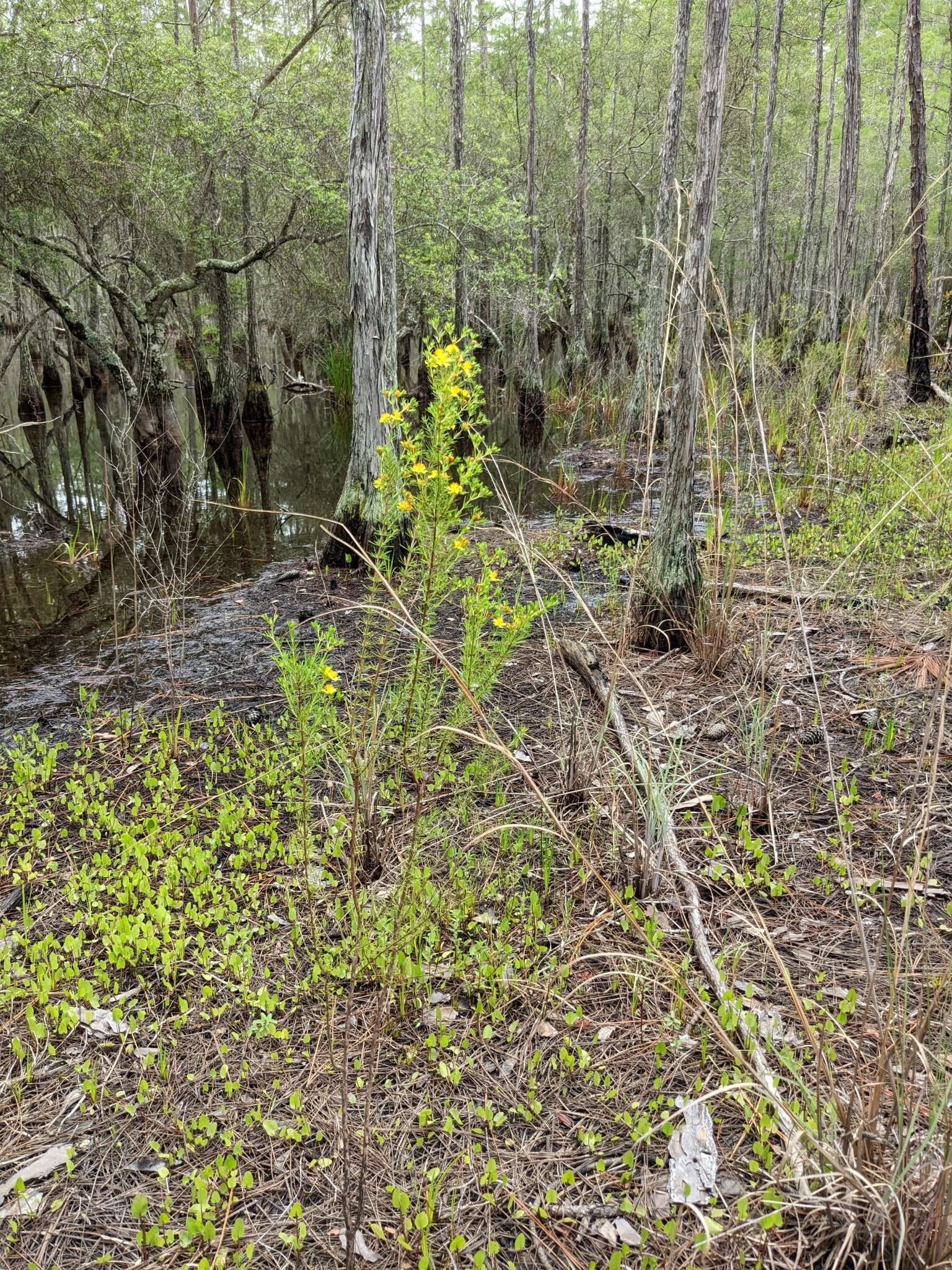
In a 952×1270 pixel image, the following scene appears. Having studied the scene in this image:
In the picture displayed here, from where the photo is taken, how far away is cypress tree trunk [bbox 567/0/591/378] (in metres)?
15.8

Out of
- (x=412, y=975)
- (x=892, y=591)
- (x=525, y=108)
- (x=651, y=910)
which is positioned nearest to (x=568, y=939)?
(x=651, y=910)

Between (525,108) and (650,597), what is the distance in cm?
2207

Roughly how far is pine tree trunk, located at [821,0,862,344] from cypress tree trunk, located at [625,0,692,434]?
2.77 meters

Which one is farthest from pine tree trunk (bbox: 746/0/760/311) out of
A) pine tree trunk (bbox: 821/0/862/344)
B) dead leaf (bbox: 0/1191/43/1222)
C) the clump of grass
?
dead leaf (bbox: 0/1191/43/1222)

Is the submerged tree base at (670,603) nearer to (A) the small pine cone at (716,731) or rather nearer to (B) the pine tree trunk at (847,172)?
(A) the small pine cone at (716,731)

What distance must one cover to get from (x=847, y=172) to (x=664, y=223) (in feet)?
14.6

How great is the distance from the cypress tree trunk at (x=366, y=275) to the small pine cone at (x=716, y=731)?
307 cm

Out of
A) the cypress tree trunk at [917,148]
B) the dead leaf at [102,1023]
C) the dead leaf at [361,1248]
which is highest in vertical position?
the cypress tree trunk at [917,148]

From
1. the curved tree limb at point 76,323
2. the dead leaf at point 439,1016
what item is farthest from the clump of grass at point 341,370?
the dead leaf at point 439,1016

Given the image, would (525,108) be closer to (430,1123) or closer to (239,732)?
(239,732)

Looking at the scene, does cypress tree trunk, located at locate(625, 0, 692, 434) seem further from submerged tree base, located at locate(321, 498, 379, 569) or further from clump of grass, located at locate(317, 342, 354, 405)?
clump of grass, located at locate(317, 342, 354, 405)

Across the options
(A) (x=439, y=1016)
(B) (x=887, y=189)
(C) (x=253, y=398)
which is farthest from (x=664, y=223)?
(A) (x=439, y=1016)

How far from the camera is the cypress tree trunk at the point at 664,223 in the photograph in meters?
7.68

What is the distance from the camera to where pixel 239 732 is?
12.5 feet
